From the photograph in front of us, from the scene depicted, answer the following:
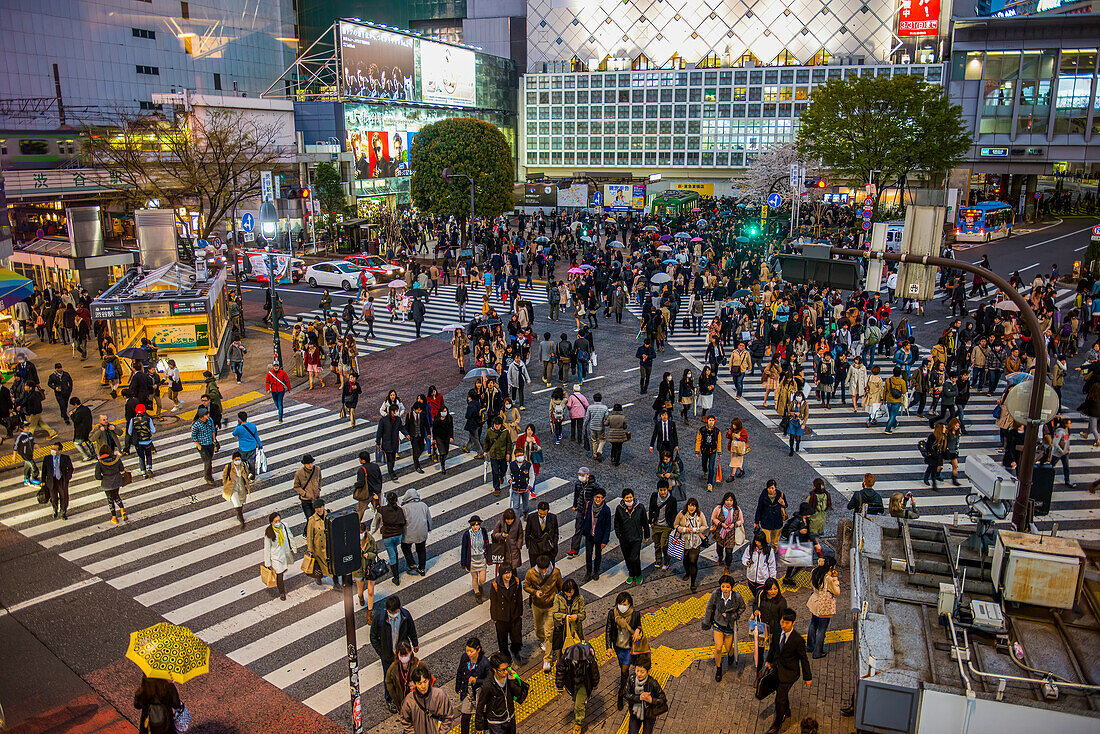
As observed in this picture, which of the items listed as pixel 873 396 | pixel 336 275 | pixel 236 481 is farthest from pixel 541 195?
pixel 236 481

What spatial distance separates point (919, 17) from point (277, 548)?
317 ft

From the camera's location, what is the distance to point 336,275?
128 ft

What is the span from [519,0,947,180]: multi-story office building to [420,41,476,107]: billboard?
14.2 m

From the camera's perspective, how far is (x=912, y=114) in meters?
47.9

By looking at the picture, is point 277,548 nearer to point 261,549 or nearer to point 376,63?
point 261,549

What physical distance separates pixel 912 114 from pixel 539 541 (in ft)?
154

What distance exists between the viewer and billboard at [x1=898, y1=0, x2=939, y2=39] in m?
84.8

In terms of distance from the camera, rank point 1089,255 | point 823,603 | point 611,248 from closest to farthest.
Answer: point 823,603
point 1089,255
point 611,248

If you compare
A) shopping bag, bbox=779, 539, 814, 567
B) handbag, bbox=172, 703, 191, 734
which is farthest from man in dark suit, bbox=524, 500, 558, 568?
handbag, bbox=172, 703, 191, 734

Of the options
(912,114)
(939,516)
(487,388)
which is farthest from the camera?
(912,114)

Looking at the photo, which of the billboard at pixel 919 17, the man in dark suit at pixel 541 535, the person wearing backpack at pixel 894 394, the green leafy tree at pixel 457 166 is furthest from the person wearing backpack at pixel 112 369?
the billboard at pixel 919 17

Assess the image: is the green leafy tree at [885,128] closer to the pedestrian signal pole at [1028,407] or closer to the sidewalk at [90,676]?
the pedestrian signal pole at [1028,407]

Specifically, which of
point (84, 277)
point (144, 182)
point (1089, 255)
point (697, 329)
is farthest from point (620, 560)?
point (144, 182)

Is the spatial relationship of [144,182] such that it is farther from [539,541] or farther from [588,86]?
[588,86]
